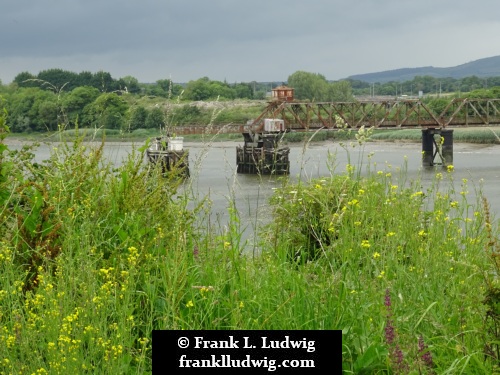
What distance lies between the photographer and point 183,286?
4484 millimetres

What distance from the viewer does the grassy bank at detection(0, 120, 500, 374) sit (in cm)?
395

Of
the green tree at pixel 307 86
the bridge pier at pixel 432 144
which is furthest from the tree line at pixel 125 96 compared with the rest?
the bridge pier at pixel 432 144

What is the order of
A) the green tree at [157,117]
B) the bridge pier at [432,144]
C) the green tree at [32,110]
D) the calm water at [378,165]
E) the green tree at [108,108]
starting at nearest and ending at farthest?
the green tree at [157,117]
the green tree at [108,108]
the green tree at [32,110]
the calm water at [378,165]
the bridge pier at [432,144]

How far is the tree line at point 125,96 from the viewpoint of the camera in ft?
24.3

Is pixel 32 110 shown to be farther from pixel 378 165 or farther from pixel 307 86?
pixel 307 86

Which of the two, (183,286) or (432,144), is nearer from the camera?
(183,286)

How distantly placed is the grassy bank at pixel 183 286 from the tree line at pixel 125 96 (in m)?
0.89

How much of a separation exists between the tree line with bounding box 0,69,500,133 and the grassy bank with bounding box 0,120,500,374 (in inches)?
35.2

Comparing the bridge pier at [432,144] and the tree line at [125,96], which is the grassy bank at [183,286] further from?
the bridge pier at [432,144]

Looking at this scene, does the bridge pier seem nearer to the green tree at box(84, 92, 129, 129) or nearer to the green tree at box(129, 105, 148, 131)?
the green tree at box(129, 105, 148, 131)

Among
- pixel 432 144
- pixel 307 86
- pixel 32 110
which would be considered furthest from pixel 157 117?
pixel 307 86

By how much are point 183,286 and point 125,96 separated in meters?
3.18

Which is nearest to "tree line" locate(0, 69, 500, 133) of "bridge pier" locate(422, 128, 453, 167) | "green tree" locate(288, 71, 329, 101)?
"green tree" locate(288, 71, 329, 101)

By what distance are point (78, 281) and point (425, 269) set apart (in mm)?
2125
